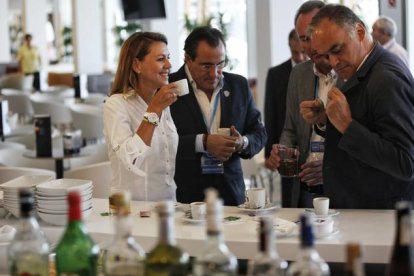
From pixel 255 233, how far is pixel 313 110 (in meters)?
0.83

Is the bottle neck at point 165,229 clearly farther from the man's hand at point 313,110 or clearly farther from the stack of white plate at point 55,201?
the man's hand at point 313,110

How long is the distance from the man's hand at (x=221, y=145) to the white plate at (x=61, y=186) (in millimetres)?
909

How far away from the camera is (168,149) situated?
3.77 metres

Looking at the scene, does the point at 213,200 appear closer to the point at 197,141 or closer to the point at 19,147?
the point at 197,141

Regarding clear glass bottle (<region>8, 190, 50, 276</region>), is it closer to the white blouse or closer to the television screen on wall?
the white blouse

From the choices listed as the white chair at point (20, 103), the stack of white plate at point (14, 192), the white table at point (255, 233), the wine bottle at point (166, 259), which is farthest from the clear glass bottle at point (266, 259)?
the white chair at point (20, 103)

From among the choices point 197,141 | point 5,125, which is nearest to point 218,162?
point 197,141

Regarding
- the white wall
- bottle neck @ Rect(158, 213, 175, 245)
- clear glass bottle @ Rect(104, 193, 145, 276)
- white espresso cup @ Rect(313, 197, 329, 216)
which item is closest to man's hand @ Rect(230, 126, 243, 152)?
white espresso cup @ Rect(313, 197, 329, 216)

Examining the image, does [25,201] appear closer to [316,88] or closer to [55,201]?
[55,201]

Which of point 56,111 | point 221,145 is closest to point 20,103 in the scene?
point 56,111

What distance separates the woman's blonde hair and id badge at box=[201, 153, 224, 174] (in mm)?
578

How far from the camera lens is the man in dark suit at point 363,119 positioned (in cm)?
315

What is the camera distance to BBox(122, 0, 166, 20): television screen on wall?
9.39m

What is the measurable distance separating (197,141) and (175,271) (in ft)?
7.46
